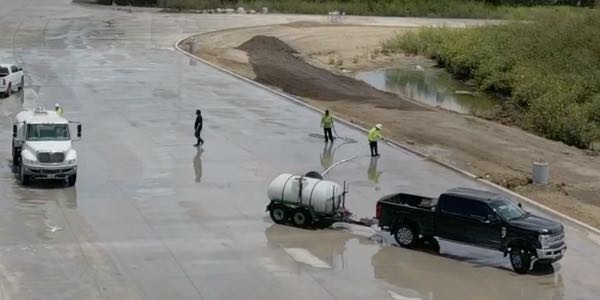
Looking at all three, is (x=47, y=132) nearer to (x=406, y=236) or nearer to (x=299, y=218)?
(x=299, y=218)

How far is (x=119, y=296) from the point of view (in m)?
20.4

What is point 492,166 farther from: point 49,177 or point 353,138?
point 49,177

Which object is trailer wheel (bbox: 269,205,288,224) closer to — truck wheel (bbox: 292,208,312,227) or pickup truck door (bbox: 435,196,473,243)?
truck wheel (bbox: 292,208,312,227)

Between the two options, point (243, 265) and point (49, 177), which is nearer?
point (243, 265)

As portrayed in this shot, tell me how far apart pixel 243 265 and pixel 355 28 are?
69918mm

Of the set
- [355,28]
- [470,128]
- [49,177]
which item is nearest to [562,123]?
[470,128]

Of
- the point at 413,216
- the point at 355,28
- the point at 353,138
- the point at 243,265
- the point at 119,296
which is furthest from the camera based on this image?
the point at 355,28

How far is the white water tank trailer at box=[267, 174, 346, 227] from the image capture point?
25.8 m

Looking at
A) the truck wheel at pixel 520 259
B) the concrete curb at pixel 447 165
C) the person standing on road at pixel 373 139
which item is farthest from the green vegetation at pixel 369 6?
the truck wheel at pixel 520 259

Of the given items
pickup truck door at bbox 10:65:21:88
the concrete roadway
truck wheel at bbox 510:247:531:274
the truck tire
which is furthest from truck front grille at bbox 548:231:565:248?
pickup truck door at bbox 10:65:21:88

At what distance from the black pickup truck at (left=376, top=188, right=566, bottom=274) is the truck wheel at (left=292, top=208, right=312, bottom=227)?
2.07 meters

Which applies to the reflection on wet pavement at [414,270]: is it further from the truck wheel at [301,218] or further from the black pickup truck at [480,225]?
the black pickup truck at [480,225]

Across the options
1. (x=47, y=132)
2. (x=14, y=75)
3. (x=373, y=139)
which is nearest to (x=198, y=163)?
(x=47, y=132)

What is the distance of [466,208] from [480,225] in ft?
1.95
